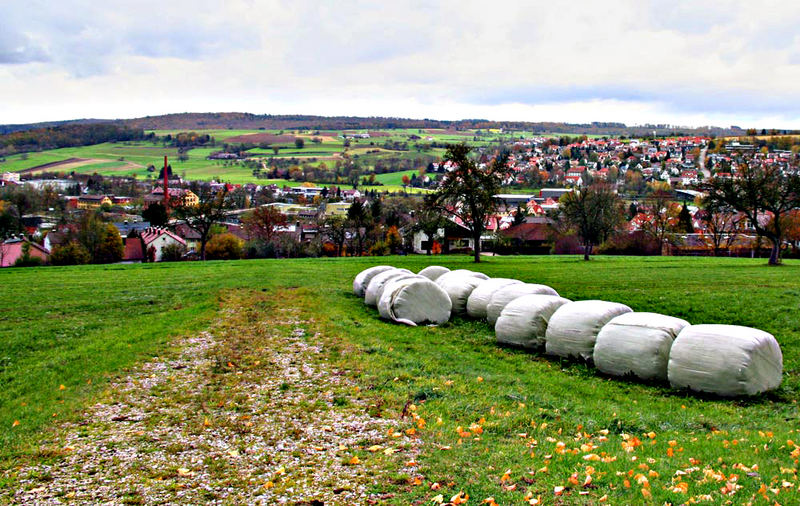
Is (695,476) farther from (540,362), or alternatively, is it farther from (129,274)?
(129,274)

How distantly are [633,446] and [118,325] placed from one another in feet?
A: 57.4

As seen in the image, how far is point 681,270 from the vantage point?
37438 millimetres

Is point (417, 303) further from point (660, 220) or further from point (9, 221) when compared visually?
point (9, 221)

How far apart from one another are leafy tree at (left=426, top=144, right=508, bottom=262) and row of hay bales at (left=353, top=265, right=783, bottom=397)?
70.9 ft

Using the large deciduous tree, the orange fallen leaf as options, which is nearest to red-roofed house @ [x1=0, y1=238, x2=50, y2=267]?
the large deciduous tree

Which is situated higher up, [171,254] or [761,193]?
[761,193]

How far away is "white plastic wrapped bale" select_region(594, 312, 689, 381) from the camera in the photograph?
1419cm

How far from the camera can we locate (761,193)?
142 ft


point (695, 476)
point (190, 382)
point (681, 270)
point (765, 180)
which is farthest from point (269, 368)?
point (765, 180)

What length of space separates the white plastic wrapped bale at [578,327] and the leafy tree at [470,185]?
28278 millimetres

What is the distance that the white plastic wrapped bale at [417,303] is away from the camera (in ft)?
71.0

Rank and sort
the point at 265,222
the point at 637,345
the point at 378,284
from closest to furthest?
1. the point at 637,345
2. the point at 378,284
3. the point at 265,222

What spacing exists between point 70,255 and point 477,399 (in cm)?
7112

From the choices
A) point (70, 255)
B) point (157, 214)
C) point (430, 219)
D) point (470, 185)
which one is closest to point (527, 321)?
point (470, 185)
